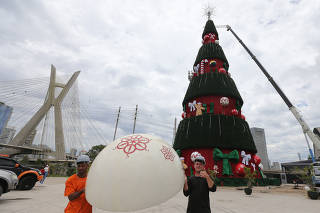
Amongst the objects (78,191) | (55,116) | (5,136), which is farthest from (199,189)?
(5,136)

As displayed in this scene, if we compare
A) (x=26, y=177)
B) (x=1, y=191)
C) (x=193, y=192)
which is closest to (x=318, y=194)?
(x=193, y=192)

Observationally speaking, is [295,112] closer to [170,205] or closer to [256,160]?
[256,160]

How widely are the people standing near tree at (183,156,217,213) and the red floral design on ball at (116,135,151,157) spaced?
0.97 metres

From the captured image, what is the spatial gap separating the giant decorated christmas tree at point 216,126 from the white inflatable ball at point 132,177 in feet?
57.0

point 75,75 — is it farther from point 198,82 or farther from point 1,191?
point 1,191

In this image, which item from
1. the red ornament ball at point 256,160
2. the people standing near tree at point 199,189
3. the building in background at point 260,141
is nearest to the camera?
the people standing near tree at point 199,189

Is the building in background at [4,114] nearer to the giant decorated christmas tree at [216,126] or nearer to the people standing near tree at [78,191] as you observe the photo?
the giant decorated christmas tree at [216,126]

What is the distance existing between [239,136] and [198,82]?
9025mm

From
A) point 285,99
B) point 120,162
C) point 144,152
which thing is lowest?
point 120,162

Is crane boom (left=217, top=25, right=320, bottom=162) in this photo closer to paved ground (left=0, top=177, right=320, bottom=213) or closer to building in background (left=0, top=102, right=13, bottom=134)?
paved ground (left=0, top=177, right=320, bottom=213)

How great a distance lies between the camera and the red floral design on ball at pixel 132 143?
2.63 m

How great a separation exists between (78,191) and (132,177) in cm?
104

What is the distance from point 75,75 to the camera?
40.2m

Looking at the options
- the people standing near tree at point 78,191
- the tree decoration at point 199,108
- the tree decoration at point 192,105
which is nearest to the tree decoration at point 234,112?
the tree decoration at point 199,108
